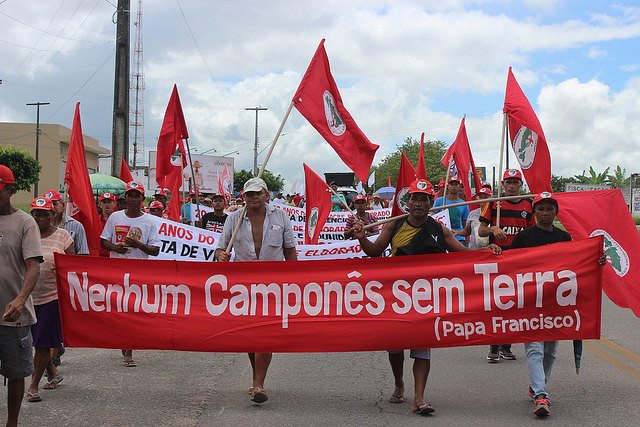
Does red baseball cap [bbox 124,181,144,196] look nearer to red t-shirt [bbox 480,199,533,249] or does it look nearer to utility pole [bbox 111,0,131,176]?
red t-shirt [bbox 480,199,533,249]

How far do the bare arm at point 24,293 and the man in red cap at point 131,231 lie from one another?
288 cm

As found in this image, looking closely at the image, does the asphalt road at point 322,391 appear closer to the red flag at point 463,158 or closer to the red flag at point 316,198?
the red flag at point 463,158

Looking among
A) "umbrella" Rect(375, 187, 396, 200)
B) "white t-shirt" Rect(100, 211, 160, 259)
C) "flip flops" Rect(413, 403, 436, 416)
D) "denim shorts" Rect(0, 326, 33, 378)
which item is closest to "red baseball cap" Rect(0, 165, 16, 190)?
"denim shorts" Rect(0, 326, 33, 378)

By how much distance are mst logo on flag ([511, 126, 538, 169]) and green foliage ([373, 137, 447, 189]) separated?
70.3 meters

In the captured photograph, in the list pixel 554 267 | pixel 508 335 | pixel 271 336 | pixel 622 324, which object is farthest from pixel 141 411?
pixel 622 324

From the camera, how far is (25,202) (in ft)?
211

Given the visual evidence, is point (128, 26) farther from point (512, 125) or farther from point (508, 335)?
point (508, 335)

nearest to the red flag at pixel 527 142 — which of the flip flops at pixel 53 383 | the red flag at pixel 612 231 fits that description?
the red flag at pixel 612 231

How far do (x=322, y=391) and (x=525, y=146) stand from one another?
10.6ft

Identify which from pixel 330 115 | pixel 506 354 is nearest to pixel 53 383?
pixel 330 115

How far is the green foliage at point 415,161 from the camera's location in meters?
84.9

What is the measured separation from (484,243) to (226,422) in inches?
167

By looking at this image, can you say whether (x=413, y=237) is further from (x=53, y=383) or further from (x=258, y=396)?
(x=53, y=383)

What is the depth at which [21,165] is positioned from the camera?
48.8m
